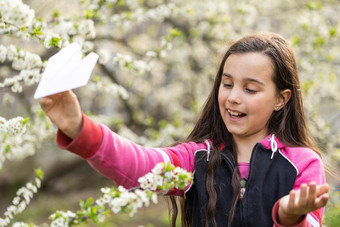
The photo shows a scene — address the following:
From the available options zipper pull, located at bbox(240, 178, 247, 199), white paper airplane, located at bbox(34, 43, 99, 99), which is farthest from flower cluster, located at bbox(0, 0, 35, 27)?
zipper pull, located at bbox(240, 178, 247, 199)

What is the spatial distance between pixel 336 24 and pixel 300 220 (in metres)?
4.00

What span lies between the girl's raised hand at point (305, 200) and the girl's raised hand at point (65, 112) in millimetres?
687

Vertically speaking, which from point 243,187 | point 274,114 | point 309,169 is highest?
point 274,114

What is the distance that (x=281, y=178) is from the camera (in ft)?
6.22

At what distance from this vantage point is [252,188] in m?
1.88

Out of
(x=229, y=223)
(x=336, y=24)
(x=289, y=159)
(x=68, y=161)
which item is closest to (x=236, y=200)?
(x=229, y=223)

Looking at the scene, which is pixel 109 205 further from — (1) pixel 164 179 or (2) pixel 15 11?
(2) pixel 15 11

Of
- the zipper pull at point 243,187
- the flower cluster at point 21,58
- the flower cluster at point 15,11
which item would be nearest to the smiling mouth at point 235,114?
the zipper pull at point 243,187

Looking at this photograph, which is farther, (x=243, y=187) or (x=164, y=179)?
(x=243, y=187)

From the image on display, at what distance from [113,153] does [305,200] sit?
60 centimetres

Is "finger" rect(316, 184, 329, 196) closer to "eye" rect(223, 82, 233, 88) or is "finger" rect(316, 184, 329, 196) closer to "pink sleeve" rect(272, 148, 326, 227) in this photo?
"pink sleeve" rect(272, 148, 326, 227)

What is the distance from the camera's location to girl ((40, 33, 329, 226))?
5.78 ft

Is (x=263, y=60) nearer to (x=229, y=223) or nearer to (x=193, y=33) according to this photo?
(x=229, y=223)

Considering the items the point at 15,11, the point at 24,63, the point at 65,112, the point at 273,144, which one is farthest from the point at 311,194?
the point at 24,63
